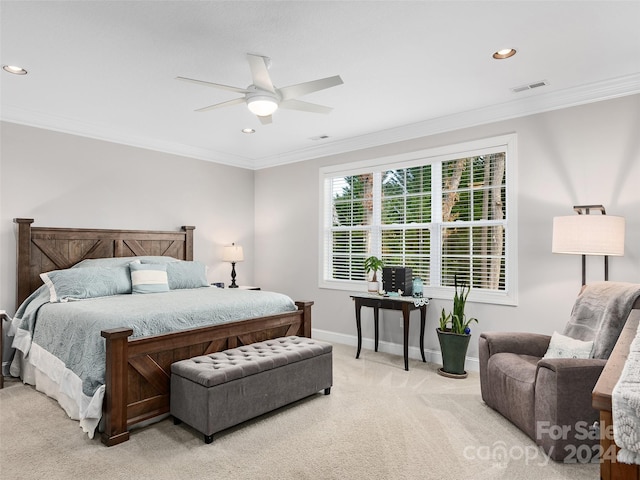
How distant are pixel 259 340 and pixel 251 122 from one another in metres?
2.38

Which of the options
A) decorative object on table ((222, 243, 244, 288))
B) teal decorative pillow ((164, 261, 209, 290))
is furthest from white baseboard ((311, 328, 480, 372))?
teal decorative pillow ((164, 261, 209, 290))

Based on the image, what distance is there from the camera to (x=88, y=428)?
2.53 meters

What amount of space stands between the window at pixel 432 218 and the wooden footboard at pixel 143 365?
219cm

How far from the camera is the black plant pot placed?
149 inches

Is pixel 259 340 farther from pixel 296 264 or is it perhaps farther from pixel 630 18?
pixel 630 18

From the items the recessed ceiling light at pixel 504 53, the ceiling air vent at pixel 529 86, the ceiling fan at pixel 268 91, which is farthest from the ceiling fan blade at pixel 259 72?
the ceiling air vent at pixel 529 86

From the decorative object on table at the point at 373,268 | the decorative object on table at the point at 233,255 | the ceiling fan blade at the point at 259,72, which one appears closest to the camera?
the ceiling fan blade at the point at 259,72

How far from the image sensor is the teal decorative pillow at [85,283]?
3.54 metres

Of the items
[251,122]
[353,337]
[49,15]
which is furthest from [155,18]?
[353,337]

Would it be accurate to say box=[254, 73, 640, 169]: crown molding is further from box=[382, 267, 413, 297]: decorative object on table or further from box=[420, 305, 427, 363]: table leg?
box=[420, 305, 427, 363]: table leg

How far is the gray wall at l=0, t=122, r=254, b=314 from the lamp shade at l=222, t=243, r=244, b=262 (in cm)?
22

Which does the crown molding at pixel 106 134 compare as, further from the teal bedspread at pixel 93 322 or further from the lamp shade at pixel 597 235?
the lamp shade at pixel 597 235

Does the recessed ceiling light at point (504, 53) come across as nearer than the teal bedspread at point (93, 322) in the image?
No

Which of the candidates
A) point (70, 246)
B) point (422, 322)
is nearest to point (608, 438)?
point (422, 322)
